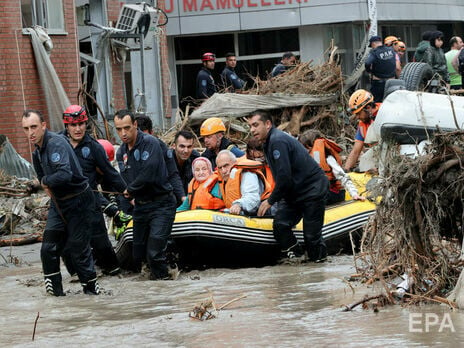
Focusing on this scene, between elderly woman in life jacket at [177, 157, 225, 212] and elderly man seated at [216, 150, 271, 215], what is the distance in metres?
0.10

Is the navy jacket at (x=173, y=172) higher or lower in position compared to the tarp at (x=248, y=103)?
lower

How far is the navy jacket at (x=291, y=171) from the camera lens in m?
11.8

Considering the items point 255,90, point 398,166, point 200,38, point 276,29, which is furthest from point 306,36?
point 398,166

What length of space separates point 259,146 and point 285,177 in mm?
985

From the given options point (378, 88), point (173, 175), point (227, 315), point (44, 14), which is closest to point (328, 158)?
point (173, 175)

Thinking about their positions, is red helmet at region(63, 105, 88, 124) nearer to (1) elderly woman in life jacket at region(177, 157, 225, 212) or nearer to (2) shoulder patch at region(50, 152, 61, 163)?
(2) shoulder patch at region(50, 152, 61, 163)

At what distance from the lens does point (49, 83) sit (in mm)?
18656

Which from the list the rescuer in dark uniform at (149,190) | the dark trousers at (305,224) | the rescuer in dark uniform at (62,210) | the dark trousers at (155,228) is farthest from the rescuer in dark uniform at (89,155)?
the dark trousers at (305,224)

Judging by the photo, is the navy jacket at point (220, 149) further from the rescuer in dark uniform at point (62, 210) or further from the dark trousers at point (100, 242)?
the rescuer in dark uniform at point (62, 210)

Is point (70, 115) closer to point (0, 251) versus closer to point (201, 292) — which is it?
point (201, 292)

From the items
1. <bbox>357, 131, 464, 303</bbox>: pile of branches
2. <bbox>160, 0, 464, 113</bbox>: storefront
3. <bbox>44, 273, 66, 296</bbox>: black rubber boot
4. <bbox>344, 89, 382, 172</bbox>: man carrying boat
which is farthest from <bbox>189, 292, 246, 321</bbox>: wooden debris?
<bbox>160, 0, 464, 113</bbox>: storefront

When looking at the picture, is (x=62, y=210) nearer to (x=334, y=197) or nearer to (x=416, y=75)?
(x=334, y=197)

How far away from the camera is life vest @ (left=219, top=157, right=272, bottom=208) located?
492 inches

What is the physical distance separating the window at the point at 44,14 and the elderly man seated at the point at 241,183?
24.2 feet
